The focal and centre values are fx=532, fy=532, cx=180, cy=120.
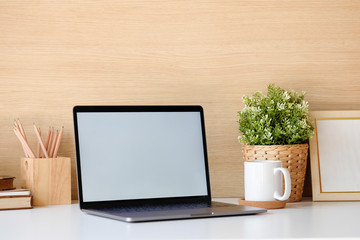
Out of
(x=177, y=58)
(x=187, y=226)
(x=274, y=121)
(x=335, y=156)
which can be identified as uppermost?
(x=177, y=58)

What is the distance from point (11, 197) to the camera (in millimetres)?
1266

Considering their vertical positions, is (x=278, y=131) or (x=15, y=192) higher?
(x=278, y=131)

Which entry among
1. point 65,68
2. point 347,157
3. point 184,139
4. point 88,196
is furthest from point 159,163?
point 347,157

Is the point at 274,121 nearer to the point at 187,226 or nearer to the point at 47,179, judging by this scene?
the point at 187,226

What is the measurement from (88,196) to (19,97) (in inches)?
16.0

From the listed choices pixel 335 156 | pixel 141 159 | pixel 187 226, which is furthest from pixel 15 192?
pixel 335 156

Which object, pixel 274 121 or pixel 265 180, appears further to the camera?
pixel 274 121

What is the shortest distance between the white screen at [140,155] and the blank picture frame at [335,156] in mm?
322

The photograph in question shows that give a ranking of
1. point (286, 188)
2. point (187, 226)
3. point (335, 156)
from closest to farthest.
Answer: point (187, 226) < point (286, 188) < point (335, 156)

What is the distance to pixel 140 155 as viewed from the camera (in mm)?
1330

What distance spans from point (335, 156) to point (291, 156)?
16cm

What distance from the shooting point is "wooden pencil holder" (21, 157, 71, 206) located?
1.33m

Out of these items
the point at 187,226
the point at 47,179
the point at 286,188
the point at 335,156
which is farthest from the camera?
the point at 335,156

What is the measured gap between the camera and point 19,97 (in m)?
1.48
